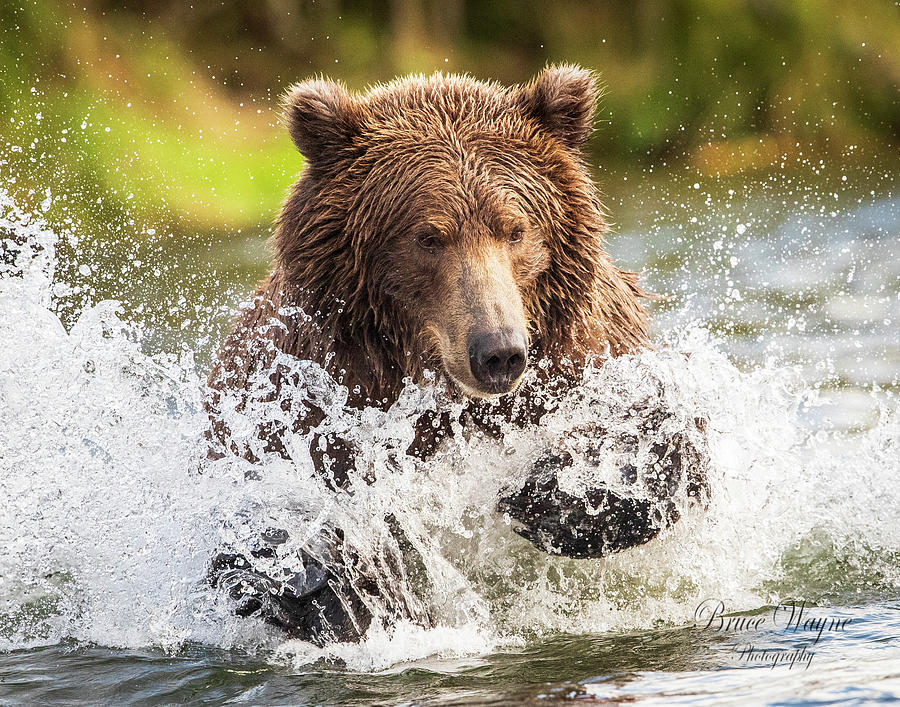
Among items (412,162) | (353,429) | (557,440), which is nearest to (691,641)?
(557,440)

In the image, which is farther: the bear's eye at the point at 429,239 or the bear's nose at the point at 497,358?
the bear's eye at the point at 429,239

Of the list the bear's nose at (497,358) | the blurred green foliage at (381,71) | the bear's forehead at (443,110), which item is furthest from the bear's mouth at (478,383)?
the blurred green foliage at (381,71)

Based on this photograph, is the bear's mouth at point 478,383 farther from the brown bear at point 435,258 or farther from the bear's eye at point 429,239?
the bear's eye at point 429,239

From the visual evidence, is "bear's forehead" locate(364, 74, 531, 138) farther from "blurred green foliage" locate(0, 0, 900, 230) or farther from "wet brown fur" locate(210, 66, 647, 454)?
"blurred green foliage" locate(0, 0, 900, 230)

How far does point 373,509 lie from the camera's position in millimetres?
4453

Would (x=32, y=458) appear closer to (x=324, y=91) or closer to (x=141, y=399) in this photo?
(x=141, y=399)

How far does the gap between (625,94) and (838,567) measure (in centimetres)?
904

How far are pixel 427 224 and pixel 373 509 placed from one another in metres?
1.01

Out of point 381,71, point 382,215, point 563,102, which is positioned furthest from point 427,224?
point 381,71

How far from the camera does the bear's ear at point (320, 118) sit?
4395 mm

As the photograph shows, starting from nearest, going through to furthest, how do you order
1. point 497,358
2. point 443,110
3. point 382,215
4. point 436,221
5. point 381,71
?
point 497,358, point 436,221, point 382,215, point 443,110, point 381,71

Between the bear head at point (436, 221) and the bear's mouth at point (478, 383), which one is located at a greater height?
the bear head at point (436, 221)

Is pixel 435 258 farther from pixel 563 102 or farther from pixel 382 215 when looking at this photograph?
pixel 563 102

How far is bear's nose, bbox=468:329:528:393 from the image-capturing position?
12.9 ft
